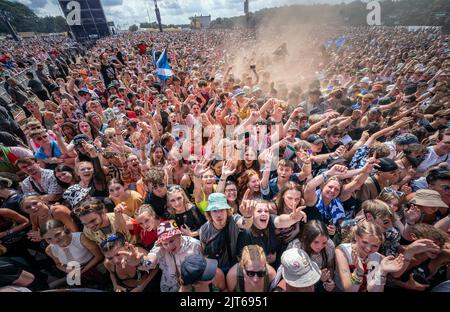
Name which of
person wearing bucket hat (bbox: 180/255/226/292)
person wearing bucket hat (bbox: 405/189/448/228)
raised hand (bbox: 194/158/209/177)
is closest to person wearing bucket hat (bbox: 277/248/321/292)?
person wearing bucket hat (bbox: 180/255/226/292)

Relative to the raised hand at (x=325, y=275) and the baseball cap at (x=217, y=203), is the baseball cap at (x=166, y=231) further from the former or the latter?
the raised hand at (x=325, y=275)

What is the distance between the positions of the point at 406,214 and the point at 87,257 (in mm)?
4022

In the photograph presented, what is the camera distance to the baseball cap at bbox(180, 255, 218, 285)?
1.98m

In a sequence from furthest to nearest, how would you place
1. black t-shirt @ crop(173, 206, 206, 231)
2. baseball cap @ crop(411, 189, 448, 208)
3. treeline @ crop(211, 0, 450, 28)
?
treeline @ crop(211, 0, 450, 28), black t-shirt @ crop(173, 206, 206, 231), baseball cap @ crop(411, 189, 448, 208)

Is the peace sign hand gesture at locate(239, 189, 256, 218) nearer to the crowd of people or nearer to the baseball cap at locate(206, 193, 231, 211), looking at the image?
the crowd of people

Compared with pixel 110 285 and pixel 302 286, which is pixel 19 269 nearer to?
pixel 110 285

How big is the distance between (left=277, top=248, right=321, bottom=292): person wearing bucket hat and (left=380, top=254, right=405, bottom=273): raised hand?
2.18 feet

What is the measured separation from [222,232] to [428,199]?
261 cm

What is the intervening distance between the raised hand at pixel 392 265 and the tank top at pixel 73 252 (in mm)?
3294

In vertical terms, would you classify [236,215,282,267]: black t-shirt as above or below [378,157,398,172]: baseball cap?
below

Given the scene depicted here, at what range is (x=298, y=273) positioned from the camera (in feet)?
6.60

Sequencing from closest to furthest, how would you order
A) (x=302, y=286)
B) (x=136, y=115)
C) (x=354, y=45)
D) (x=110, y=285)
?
(x=302, y=286) → (x=110, y=285) → (x=136, y=115) → (x=354, y=45)
